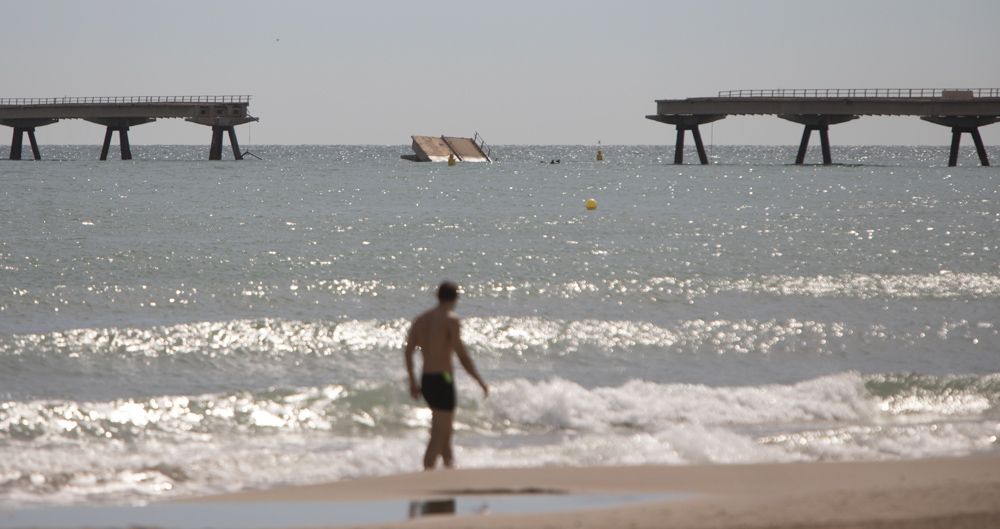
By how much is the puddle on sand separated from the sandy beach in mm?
197

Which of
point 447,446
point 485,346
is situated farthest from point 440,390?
point 485,346

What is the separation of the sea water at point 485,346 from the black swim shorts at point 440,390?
1.37 meters

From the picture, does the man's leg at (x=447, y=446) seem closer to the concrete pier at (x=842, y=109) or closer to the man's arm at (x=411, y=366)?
the man's arm at (x=411, y=366)

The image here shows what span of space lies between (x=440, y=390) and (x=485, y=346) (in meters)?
7.90

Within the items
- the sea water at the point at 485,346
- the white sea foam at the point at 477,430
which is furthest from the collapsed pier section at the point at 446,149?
Result: the white sea foam at the point at 477,430

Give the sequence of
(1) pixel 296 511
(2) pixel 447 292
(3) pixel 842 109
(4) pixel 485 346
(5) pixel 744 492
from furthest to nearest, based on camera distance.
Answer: (3) pixel 842 109 → (4) pixel 485 346 → (2) pixel 447 292 → (5) pixel 744 492 → (1) pixel 296 511

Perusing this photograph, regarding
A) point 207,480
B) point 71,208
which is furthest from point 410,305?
point 71,208

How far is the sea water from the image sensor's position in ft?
38.0

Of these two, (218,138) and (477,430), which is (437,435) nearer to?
(477,430)

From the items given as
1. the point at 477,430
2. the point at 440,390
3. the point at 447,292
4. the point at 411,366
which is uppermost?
the point at 447,292

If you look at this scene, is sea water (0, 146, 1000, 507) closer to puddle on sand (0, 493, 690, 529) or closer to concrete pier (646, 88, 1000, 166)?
puddle on sand (0, 493, 690, 529)

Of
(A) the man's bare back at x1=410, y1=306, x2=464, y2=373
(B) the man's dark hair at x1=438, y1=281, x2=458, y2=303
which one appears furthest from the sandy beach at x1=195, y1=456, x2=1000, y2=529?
(B) the man's dark hair at x1=438, y1=281, x2=458, y2=303

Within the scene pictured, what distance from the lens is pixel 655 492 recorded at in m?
9.37

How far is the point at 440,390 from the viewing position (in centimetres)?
962
